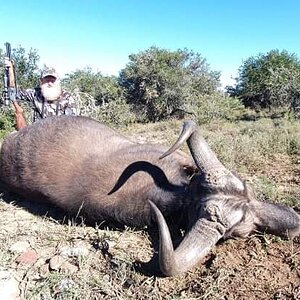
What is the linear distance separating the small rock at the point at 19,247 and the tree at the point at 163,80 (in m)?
17.5

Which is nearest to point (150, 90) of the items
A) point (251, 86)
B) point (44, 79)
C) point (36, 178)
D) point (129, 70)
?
point (129, 70)

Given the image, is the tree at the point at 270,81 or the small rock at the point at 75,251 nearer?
the small rock at the point at 75,251

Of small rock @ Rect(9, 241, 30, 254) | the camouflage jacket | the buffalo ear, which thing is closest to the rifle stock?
the camouflage jacket

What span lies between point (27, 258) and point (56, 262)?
27 cm

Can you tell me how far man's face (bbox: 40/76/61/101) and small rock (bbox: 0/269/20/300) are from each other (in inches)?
147

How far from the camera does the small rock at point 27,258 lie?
11.4 ft

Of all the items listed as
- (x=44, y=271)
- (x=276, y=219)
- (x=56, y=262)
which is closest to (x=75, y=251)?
(x=56, y=262)

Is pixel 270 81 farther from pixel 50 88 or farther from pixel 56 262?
pixel 56 262

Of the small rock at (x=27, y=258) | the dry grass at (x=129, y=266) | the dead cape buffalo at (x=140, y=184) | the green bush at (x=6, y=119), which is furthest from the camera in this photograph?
the green bush at (x=6, y=119)

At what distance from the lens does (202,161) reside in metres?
3.44

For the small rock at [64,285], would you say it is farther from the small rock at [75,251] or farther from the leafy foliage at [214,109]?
the leafy foliage at [214,109]

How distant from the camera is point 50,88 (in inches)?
262

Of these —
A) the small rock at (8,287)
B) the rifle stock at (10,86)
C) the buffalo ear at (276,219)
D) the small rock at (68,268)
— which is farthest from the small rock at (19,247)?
the rifle stock at (10,86)

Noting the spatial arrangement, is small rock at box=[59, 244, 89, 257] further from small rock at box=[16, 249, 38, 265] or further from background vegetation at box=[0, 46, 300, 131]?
background vegetation at box=[0, 46, 300, 131]
